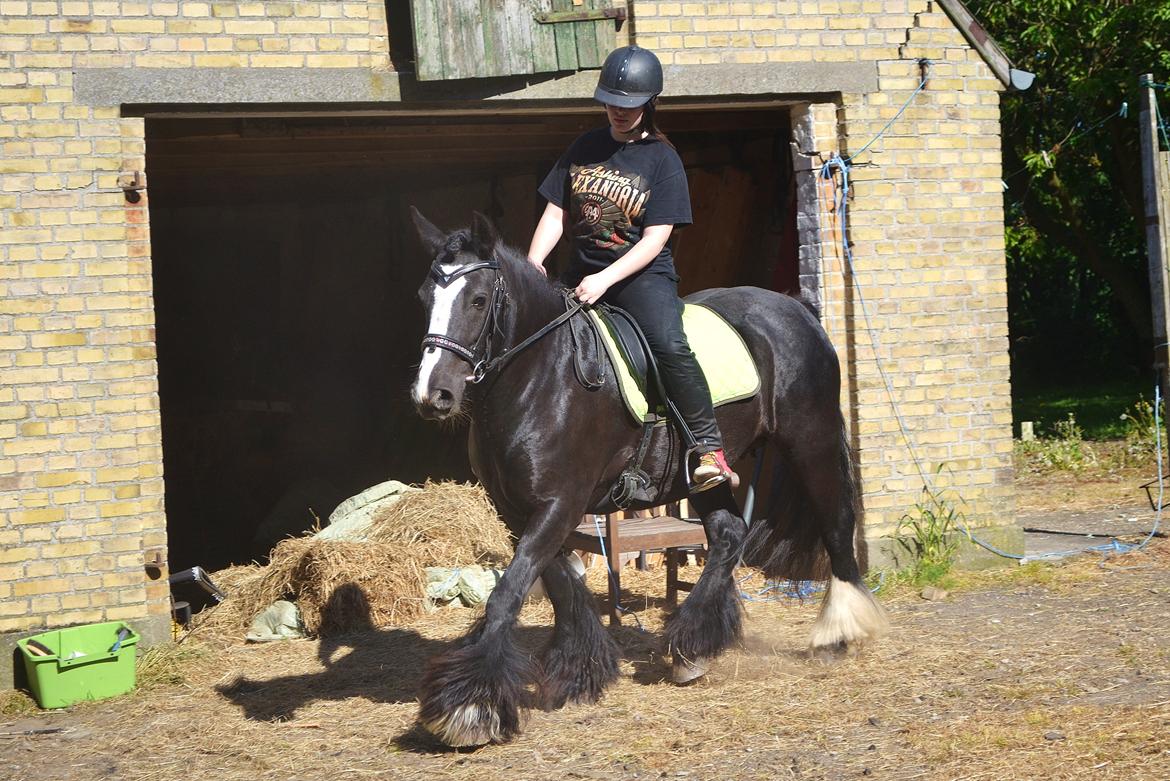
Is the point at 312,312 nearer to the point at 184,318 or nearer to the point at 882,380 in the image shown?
the point at 184,318

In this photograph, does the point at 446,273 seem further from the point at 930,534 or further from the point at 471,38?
the point at 930,534

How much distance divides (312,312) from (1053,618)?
9.26 metres

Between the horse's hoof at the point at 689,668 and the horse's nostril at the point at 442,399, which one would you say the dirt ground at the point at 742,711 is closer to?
the horse's hoof at the point at 689,668

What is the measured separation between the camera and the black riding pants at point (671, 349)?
5.45m

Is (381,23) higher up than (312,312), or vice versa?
(381,23)

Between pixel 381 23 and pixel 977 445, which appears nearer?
pixel 381 23

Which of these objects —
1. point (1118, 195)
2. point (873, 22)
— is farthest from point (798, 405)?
point (1118, 195)

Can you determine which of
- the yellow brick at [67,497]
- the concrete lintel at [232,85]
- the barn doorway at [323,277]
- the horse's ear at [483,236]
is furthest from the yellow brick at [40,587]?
the barn doorway at [323,277]

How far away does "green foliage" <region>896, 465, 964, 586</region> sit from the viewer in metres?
7.94

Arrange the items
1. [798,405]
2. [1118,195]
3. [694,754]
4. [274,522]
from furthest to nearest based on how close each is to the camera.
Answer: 1. [1118,195]
2. [274,522]
3. [798,405]
4. [694,754]

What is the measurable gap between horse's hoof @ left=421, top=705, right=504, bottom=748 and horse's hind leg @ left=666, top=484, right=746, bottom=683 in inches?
48.2

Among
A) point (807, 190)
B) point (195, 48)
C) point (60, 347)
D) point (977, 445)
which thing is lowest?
point (977, 445)

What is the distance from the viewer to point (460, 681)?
15.8 ft

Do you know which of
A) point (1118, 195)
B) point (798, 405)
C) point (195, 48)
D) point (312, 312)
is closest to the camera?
point (798, 405)
